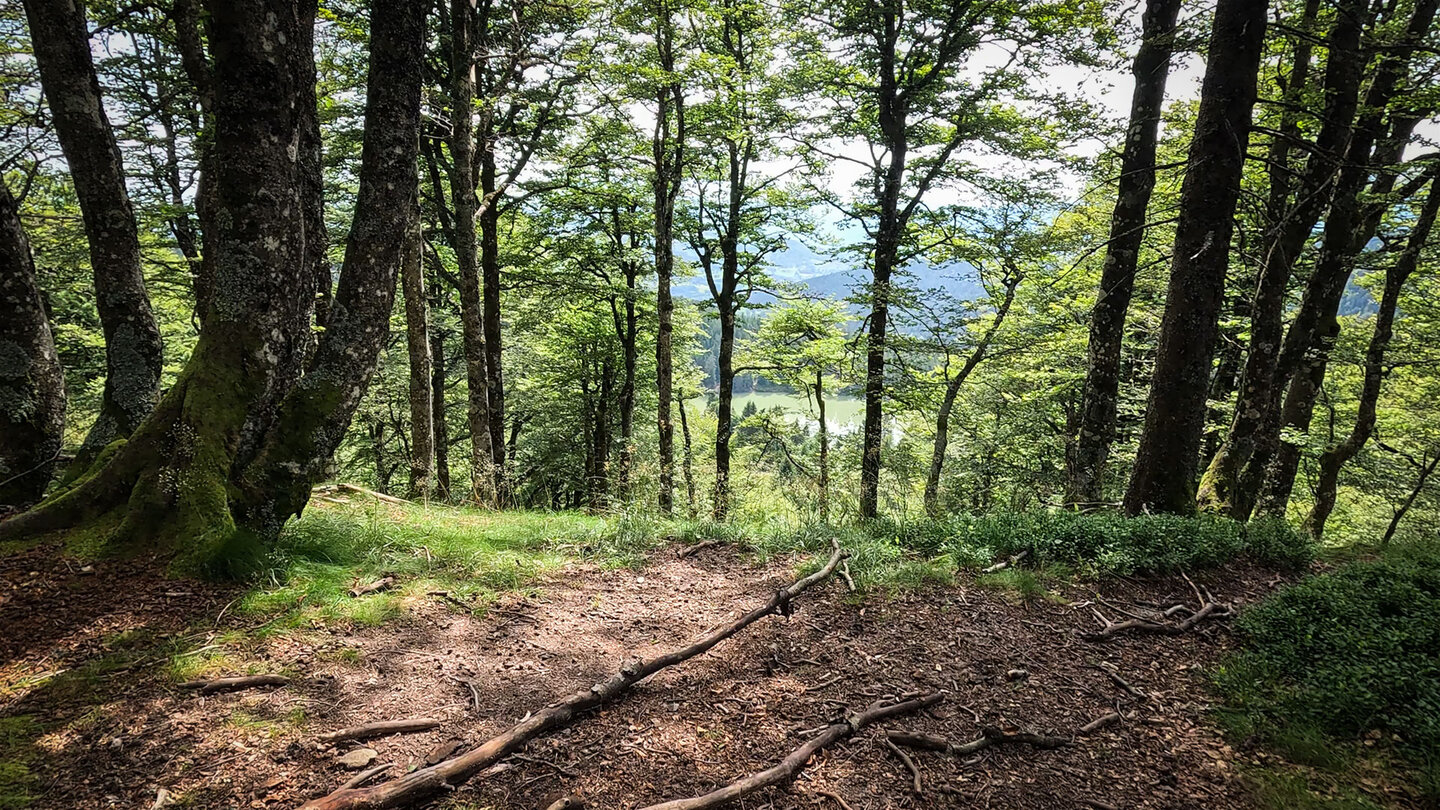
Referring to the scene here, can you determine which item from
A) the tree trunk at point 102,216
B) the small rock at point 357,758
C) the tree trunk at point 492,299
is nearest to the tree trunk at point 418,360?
the tree trunk at point 492,299

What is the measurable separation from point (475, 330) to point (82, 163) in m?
4.48

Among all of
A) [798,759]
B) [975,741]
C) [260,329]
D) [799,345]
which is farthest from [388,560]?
[799,345]

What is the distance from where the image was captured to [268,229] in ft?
13.0

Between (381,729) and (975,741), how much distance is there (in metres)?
3.13

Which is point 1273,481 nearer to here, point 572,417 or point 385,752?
point 385,752

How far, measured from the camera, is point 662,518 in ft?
24.8

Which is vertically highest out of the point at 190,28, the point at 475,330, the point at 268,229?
the point at 190,28

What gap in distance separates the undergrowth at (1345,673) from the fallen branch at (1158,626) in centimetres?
25

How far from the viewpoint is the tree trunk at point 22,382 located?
15.2 feet

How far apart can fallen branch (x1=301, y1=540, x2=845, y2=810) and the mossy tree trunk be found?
2.69 m

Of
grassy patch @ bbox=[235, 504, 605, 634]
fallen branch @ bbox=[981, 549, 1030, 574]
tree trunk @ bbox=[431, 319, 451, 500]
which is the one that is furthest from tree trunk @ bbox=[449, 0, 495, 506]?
fallen branch @ bbox=[981, 549, 1030, 574]

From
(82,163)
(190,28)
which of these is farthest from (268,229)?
(190,28)

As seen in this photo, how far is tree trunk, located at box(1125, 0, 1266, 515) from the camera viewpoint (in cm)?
534

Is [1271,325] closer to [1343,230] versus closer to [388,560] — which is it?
[1343,230]
